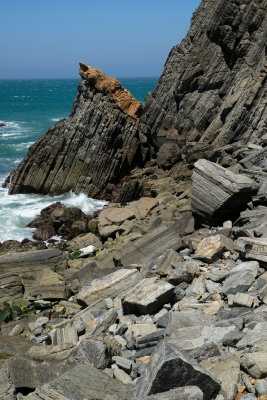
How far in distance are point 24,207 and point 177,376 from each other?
→ 2161 cm

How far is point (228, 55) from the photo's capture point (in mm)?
36344

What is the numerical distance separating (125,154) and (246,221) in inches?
706

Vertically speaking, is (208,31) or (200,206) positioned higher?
(208,31)

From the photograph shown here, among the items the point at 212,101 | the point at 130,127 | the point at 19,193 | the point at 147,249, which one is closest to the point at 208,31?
the point at 212,101

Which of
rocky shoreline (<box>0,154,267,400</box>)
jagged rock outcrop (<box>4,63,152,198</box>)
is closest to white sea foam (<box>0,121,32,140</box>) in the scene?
jagged rock outcrop (<box>4,63,152,198</box>)

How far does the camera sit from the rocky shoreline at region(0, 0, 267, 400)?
6703 mm

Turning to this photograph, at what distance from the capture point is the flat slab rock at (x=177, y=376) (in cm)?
603

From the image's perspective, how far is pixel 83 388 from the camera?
6445 mm

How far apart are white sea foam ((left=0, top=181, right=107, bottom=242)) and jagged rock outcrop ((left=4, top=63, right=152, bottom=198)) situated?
750mm

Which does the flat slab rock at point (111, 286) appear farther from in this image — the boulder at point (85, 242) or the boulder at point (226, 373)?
the boulder at point (85, 242)

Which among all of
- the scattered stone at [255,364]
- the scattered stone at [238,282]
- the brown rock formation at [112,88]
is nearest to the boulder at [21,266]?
the scattered stone at [238,282]

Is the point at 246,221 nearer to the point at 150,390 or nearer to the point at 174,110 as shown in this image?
the point at 150,390

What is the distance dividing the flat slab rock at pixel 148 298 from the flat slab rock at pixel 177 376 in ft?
10.2

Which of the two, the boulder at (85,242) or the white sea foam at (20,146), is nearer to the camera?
the boulder at (85,242)
